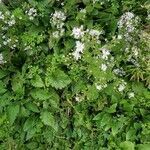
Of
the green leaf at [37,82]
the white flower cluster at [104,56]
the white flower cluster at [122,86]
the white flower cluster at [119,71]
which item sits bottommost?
the white flower cluster at [122,86]

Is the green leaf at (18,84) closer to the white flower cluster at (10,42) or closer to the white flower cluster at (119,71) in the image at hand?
the white flower cluster at (10,42)

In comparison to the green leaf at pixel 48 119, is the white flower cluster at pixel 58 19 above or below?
above

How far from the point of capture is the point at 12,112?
19.1ft

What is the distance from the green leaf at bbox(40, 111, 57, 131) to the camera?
5797 millimetres

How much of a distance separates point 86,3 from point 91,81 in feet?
3.52

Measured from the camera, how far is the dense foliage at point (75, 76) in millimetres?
5664

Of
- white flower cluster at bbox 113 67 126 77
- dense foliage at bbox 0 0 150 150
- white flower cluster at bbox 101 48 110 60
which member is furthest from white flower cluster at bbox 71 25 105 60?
white flower cluster at bbox 113 67 126 77

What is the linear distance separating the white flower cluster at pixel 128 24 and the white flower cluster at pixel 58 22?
751mm

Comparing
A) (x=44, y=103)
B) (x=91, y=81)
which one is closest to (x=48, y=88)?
(x=44, y=103)

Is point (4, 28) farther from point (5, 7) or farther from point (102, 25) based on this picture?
point (102, 25)

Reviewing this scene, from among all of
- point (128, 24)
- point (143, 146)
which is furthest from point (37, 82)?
point (143, 146)

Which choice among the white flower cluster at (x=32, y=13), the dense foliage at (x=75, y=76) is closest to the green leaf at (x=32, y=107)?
the dense foliage at (x=75, y=76)

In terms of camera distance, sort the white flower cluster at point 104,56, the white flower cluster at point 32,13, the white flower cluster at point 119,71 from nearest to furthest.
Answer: the white flower cluster at point 104,56 < the white flower cluster at point 119,71 < the white flower cluster at point 32,13

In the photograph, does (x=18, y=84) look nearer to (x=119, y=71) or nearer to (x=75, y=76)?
(x=75, y=76)
